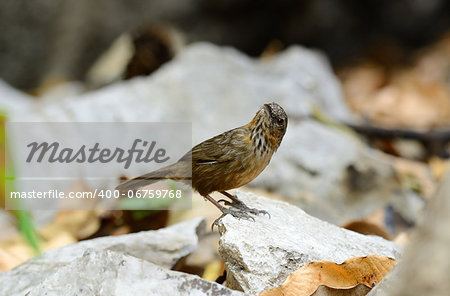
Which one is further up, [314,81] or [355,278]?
[314,81]

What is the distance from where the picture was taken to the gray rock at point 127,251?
236cm

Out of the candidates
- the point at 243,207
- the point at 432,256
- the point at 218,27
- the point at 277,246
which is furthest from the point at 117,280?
the point at 218,27

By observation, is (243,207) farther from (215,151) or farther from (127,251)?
(127,251)

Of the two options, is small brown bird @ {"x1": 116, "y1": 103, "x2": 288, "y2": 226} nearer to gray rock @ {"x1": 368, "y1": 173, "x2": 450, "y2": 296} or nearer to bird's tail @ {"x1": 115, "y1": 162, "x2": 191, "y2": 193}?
bird's tail @ {"x1": 115, "y1": 162, "x2": 191, "y2": 193}

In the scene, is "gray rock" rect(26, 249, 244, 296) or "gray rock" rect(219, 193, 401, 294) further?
"gray rock" rect(219, 193, 401, 294)

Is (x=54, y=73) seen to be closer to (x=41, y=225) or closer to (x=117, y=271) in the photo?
(x=41, y=225)

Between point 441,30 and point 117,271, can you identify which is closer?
point 117,271

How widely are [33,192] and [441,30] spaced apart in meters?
5.99

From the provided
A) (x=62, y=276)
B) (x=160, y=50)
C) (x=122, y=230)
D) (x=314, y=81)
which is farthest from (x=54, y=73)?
(x=62, y=276)

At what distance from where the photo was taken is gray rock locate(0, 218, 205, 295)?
7.75 feet

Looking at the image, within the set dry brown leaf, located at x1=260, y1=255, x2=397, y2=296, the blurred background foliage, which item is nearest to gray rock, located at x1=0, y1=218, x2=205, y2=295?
dry brown leaf, located at x1=260, y1=255, x2=397, y2=296

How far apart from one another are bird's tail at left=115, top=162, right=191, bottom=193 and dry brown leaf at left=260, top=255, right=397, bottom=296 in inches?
31.0

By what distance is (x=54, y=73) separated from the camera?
7348mm

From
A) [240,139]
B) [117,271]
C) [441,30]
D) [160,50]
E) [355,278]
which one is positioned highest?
[441,30]
